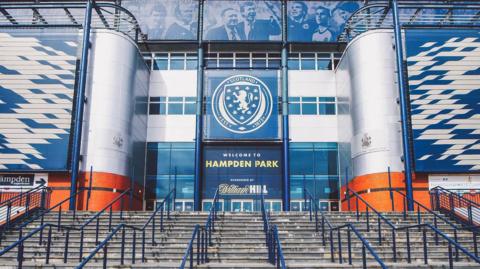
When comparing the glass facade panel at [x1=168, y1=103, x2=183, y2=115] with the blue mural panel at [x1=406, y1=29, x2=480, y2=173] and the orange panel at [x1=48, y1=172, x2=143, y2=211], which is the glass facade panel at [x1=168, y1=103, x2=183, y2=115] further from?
the blue mural panel at [x1=406, y1=29, x2=480, y2=173]

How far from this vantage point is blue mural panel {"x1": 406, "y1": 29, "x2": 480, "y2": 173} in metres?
21.1

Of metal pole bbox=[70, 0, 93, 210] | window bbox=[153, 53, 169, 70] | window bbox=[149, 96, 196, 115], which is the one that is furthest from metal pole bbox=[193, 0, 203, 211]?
metal pole bbox=[70, 0, 93, 210]

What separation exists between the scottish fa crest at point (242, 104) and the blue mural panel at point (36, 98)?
26.1 ft

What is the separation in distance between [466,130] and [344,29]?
28.6 ft

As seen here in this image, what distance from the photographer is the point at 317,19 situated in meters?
27.4

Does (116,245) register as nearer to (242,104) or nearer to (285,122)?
(285,122)

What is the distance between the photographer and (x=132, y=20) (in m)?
26.4

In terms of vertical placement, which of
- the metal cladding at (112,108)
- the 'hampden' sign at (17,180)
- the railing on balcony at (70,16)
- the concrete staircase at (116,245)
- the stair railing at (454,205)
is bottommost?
the concrete staircase at (116,245)

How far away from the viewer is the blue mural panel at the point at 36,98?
21141 mm

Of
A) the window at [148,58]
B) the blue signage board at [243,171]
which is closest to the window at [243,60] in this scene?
the window at [148,58]

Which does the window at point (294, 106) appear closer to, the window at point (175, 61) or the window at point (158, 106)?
the window at point (175, 61)

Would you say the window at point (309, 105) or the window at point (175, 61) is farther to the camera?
the window at point (175, 61)

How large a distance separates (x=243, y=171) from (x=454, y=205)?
10.8 meters

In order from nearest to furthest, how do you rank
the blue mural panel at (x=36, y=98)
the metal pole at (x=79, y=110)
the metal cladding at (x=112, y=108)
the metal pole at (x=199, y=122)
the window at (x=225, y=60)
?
the metal pole at (x=79, y=110), the blue mural panel at (x=36, y=98), the metal cladding at (x=112, y=108), the metal pole at (x=199, y=122), the window at (x=225, y=60)
